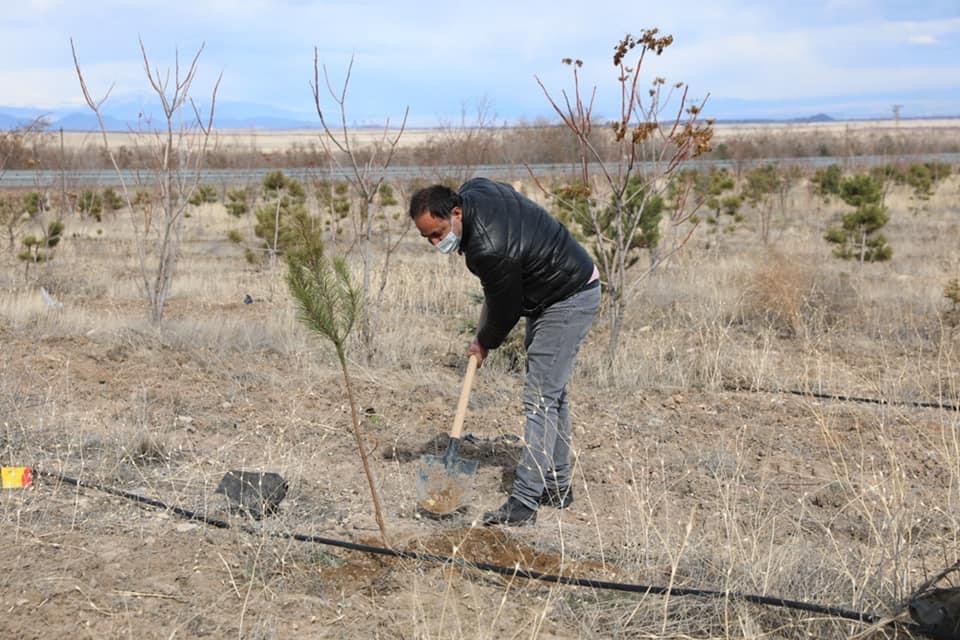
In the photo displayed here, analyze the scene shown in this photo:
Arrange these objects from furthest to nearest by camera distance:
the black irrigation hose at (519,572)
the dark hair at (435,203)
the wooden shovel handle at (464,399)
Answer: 1. the wooden shovel handle at (464,399)
2. the dark hair at (435,203)
3. the black irrigation hose at (519,572)

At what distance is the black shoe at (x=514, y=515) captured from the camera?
3.83 metres

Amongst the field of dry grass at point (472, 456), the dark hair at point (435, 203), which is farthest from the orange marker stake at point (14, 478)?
the dark hair at point (435, 203)

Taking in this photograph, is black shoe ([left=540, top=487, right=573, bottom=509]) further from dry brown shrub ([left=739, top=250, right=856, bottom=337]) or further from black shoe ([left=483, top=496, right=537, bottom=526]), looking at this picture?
dry brown shrub ([left=739, top=250, right=856, bottom=337])

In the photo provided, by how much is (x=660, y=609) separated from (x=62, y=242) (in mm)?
14195

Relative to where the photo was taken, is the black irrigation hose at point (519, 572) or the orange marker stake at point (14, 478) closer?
the black irrigation hose at point (519, 572)

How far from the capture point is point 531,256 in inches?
145

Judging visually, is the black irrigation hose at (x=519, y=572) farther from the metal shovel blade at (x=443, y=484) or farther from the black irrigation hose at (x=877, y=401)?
the black irrigation hose at (x=877, y=401)

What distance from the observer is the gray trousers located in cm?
384

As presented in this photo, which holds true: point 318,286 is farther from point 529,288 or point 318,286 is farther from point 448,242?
point 529,288

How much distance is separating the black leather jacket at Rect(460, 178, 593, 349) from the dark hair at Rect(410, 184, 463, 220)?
81 mm

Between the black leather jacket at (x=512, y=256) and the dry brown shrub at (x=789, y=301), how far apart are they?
446 cm

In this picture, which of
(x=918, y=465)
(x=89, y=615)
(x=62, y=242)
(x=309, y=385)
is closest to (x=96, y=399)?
(x=309, y=385)

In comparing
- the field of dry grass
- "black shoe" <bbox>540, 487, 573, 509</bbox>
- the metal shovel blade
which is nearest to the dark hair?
the metal shovel blade

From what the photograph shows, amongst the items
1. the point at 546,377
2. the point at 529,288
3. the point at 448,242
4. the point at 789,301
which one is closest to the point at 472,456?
the point at 546,377
